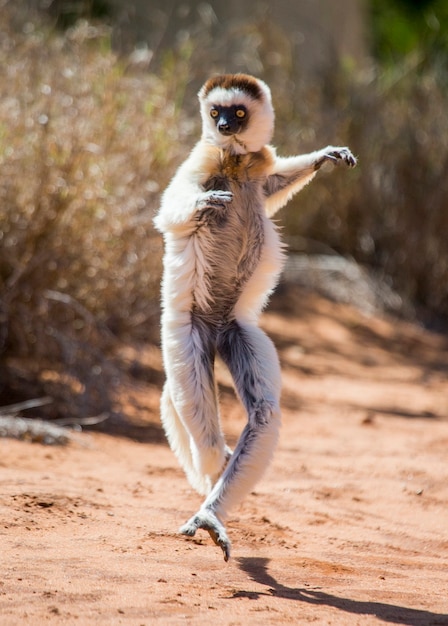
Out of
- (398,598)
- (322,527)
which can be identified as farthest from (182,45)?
(398,598)

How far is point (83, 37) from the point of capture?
659cm

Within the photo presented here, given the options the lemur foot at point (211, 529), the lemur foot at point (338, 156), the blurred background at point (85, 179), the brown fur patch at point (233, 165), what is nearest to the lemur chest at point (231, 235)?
the brown fur patch at point (233, 165)

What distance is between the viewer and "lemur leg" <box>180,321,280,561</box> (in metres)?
3.66

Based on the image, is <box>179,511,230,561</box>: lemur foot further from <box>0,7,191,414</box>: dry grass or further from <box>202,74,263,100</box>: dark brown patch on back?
<box>0,7,191,414</box>: dry grass

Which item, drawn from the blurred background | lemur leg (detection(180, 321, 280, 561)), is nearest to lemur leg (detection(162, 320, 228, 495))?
lemur leg (detection(180, 321, 280, 561))

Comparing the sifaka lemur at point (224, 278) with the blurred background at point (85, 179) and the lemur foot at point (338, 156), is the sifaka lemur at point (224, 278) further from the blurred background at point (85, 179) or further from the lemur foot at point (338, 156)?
the blurred background at point (85, 179)

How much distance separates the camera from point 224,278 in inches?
175

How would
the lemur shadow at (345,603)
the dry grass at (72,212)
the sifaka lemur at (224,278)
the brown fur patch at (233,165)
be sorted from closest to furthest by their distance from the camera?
the lemur shadow at (345,603) < the sifaka lemur at (224,278) < the brown fur patch at (233,165) < the dry grass at (72,212)

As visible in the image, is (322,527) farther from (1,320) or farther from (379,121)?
(379,121)

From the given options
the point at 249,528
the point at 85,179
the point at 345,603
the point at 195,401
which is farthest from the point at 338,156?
the point at 85,179

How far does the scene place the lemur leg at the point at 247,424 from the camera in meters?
3.66

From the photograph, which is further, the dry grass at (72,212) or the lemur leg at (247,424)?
the dry grass at (72,212)

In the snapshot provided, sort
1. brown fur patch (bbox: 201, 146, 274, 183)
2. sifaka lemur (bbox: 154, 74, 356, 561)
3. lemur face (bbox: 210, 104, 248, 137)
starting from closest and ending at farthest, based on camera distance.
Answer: sifaka lemur (bbox: 154, 74, 356, 561) → lemur face (bbox: 210, 104, 248, 137) → brown fur patch (bbox: 201, 146, 274, 183)

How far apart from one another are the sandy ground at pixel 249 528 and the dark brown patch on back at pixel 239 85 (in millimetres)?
2167
